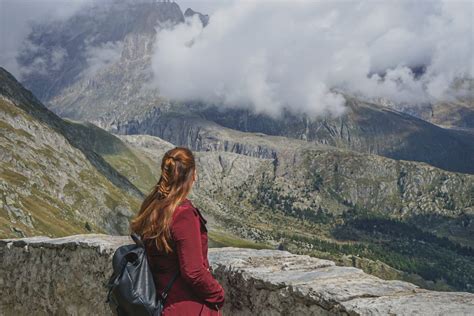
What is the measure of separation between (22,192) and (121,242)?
4700 inches

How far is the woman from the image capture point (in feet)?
17.9

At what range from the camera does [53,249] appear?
34.9 feet

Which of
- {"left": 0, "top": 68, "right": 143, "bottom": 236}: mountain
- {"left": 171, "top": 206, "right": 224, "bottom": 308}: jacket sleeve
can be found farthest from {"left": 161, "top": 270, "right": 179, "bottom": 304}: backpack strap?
{"left": 0, "top": 68, "right": 143, "bottom": 236}: mountain

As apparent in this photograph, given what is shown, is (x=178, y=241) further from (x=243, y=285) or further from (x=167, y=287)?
(x=243, y=285)

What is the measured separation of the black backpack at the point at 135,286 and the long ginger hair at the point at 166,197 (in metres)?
0.27

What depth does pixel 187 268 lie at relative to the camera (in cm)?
541

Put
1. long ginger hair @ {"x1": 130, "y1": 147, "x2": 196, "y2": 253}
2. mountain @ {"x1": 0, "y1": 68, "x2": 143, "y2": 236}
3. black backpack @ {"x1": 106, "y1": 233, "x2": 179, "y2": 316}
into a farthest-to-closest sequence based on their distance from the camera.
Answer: mountain @ {"x1": 0, "y1": 68, "x2": 143, "y2": 236} → long ginger hair @ {"x1": 130, "y1": 147, "x2": 196, "y2": 253} → black backpack @ {"x1": 106, "y1": 233, "x2": 179, "y2": 316}

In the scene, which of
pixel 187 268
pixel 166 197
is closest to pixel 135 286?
pixel 187 268

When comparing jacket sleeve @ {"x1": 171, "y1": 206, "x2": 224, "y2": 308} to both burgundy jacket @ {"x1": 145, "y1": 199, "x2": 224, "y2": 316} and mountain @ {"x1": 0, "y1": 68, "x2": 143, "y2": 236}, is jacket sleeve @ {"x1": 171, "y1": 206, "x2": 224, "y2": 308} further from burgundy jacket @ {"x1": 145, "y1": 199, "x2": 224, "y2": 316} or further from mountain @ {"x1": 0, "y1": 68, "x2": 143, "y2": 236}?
mountain @ {"x1": 0, "y1": 68, "x2": 143, "y2": 236}

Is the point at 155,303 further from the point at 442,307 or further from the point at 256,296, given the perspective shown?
the point at 442,307

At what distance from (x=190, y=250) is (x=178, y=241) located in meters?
0.17

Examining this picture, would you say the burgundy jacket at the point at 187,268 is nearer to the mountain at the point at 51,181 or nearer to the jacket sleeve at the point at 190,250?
the jacket sleeve at the point at 190,250

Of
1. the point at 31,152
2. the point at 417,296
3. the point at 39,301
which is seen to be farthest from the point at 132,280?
the point at 31,152

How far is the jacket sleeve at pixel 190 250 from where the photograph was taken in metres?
5.43
